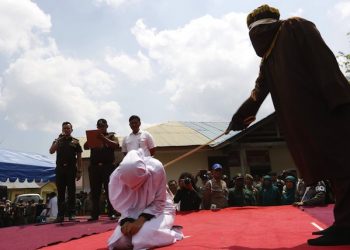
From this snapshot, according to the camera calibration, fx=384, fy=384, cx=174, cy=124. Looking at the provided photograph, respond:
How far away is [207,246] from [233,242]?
246 mm

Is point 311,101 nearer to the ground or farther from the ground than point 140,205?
farther from the ground

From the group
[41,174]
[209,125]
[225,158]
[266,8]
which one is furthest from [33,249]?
[209,125]

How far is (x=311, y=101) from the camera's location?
2596 millimetres

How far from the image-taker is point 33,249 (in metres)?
3.44

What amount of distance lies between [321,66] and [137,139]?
3554 mm

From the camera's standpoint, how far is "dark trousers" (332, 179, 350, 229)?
93.7 inches

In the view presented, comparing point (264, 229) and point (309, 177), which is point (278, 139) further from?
point (309, 177)

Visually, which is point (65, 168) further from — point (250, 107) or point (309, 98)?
point (309, 98)

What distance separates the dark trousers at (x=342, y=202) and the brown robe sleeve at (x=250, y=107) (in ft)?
3.27

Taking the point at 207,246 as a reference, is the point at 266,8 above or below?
above

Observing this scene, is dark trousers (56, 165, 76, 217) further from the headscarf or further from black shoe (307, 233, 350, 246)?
black shoe (307, 233, 350, 246)

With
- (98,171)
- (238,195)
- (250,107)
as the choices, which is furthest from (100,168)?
(250,107)

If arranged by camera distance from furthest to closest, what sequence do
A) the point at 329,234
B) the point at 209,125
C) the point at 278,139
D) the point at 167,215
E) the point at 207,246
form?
the point at 209,125
the point at 278,139
the point at 167,215
the point at 207,246
the point at 329,234

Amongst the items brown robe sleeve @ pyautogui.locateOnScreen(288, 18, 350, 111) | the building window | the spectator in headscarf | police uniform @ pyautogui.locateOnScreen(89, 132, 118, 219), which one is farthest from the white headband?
the building window
